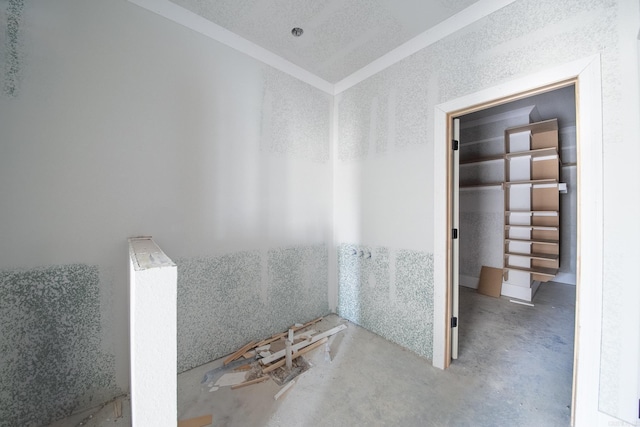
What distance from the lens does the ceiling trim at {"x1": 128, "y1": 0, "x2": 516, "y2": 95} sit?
157 centimetres

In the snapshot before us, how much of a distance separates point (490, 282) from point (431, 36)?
3.33 metres

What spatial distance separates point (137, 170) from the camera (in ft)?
5.02

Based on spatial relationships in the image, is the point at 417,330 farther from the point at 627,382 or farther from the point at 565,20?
the point at 565,20

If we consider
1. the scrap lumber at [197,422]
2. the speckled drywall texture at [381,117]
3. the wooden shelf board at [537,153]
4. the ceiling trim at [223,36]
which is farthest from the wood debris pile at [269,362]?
the wooden shelf board at [537,153]

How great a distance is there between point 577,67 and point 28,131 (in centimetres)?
302

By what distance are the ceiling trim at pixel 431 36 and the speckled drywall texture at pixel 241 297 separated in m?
1.90

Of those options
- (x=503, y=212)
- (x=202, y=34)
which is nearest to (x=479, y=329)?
(x=503, y=212)

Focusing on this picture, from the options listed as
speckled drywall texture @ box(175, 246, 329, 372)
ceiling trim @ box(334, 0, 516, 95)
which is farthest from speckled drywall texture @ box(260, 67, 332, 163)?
speckled drywall texture @ box(175, 246, 329, 372)

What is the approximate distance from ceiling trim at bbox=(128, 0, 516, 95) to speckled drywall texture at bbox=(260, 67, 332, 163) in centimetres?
10

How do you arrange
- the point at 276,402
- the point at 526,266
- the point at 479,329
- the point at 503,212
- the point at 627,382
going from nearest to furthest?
the point at 627,382 < the point at 276,402 < the point at 479,329 < the point at 526,266 < the point at 503,212

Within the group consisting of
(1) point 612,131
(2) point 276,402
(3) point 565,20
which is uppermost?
(3) point 565,20

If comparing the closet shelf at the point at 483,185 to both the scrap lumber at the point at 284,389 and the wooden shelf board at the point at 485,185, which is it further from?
the scrap lumber at the point at 284,389

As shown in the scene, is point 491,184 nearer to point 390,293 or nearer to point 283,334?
point 390,293

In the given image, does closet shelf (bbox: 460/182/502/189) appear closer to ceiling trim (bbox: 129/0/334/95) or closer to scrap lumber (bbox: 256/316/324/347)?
ceiling trim (bbox: 129/0/334/95)
